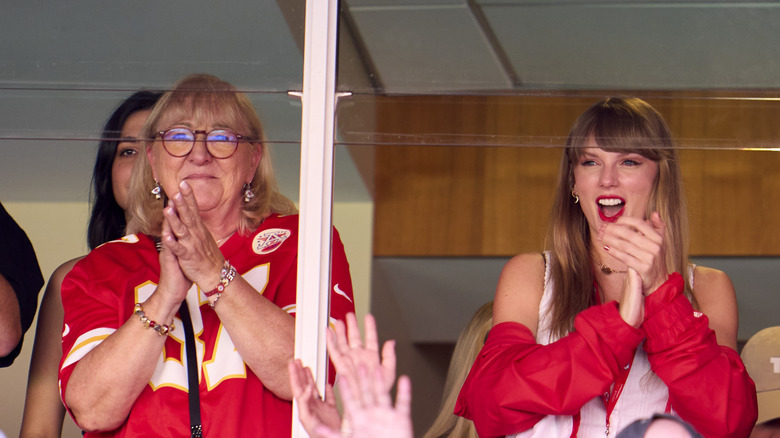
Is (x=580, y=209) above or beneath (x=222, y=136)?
beneath

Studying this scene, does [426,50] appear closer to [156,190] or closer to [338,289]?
[338,289]

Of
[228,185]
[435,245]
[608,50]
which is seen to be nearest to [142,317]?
[228,185]

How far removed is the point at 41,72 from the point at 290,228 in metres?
0.55

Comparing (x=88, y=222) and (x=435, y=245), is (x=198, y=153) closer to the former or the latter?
(x=88, y=222)

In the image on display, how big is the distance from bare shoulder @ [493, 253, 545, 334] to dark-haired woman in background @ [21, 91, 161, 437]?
30.7 inches

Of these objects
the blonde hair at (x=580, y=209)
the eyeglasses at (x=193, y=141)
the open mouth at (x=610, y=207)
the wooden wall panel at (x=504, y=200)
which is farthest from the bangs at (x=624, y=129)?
the wooden wall panel at (x=504, y=200)

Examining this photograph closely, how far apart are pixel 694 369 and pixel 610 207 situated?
472mm

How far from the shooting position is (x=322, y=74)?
157 cm

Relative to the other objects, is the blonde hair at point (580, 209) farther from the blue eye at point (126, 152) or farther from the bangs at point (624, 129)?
the blue eye at point (126, 152)

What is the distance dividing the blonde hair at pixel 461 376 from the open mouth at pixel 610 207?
661 mm

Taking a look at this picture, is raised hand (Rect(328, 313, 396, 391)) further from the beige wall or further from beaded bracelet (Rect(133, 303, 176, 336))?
the beige wall

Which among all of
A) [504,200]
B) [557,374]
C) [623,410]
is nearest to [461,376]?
[623,410]

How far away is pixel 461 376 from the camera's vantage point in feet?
8.35

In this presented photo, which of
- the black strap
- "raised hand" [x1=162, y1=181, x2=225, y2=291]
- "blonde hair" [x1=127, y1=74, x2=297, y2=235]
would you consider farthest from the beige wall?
"raised hand" [x1=162, y1=181, x2=225, y2=291]
